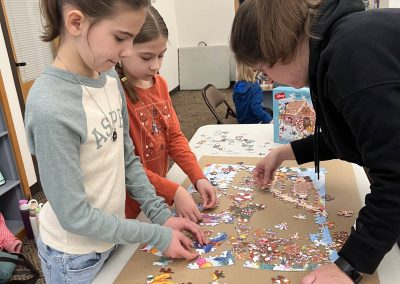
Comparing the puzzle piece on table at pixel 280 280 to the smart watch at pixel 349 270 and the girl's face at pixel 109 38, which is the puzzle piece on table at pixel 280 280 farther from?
the girl's face at pixel 109 38

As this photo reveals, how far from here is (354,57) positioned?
72 cm

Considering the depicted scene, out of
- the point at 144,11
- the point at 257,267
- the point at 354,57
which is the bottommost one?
the point at 257,267

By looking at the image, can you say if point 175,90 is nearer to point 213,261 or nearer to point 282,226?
point 282,226

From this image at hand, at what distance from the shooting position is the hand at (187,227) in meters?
1.03

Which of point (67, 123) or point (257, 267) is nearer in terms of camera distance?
point (67, 123)

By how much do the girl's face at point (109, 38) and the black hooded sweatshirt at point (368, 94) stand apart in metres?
0.43

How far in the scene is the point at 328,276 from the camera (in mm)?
831

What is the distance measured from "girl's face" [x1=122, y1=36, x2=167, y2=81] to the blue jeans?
2.02 feet

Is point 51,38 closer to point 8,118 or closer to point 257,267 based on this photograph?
point 257,267

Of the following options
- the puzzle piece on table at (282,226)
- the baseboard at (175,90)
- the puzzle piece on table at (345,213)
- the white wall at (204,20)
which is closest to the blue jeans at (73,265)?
the puzzle piece on table at (282,226)

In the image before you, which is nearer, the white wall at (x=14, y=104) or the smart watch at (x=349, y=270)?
the smart watch at (x=349, y=270)

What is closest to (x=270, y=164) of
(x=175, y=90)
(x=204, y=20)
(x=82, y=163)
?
(x=82, y=163)

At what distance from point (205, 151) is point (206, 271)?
830 millimetres

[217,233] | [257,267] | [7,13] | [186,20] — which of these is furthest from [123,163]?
[186,20]
